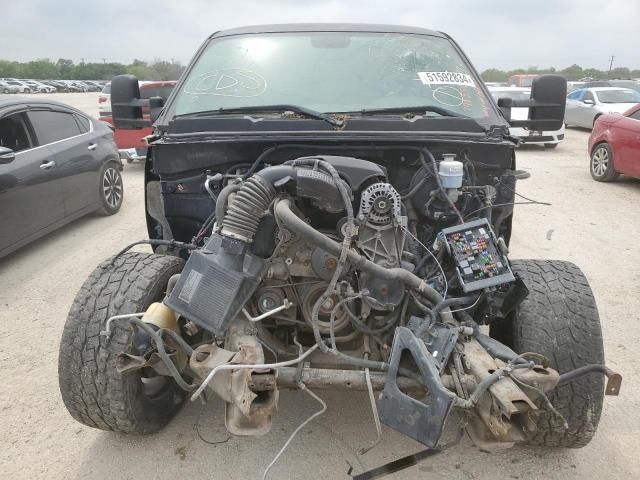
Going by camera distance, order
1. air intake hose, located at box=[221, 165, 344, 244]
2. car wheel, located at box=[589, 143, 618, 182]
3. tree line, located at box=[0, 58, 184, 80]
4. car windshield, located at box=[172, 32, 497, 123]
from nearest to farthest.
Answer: air intake hose, located at box=[221, 165, 344, 244] < car windshield, located at box=[172, 32, 497, 123] < car wheel, located at box=[589, 143, 618, 182] < tree line, located at box=[0, 58, 184, 80]

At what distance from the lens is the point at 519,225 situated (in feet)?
21.2

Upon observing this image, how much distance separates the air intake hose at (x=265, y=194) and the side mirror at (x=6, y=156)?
3473 millimetres

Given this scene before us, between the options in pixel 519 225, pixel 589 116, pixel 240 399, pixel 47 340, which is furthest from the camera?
pixel 589 116

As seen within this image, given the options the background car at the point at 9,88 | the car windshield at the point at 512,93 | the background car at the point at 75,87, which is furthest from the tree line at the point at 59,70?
the car windshield at the point at 512,93

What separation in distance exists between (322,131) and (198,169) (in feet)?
2.34

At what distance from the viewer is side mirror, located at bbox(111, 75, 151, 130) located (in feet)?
11.9

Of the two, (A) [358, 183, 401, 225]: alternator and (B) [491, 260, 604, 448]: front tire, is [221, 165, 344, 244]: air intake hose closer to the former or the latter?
(A) [358, 183, 401, 225]: alternator

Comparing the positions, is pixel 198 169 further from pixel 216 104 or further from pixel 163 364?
pixel 163 364

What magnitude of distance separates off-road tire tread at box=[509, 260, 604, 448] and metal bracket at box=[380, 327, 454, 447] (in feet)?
2.08

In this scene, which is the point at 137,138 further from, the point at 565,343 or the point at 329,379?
the point at 565,343

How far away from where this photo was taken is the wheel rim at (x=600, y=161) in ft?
29.7

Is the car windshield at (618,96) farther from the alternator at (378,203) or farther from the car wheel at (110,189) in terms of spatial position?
the alternator at (378,203)

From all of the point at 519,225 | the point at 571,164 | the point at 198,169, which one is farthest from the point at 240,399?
the point at 571,164

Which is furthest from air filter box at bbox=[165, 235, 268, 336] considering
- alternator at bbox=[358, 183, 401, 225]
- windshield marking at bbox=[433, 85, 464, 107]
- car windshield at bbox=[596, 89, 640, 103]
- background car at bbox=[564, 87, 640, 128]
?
car windshield at bbox=[596, 89, 640, 103]
